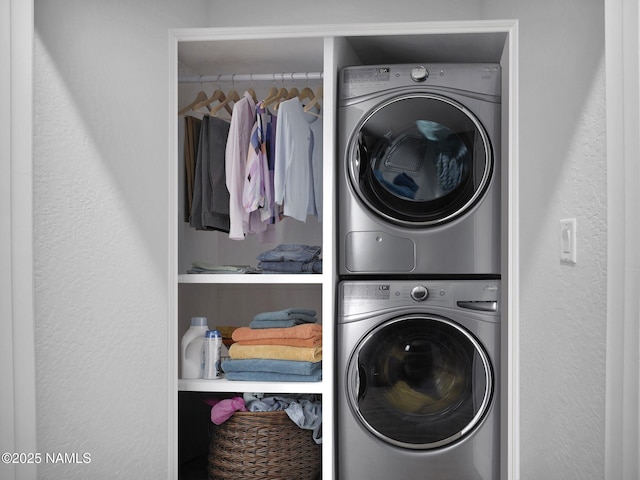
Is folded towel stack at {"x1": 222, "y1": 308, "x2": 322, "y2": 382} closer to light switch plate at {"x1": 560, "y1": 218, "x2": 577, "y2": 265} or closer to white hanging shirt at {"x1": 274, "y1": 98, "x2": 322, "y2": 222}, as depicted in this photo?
white hanging shirt at {"x1": 274, "y1": 98, "x2": 322, "y2": 222}

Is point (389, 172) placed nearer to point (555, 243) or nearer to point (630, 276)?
point (555, 243)

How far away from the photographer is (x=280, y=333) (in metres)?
2.44

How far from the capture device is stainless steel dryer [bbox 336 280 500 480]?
236 cm

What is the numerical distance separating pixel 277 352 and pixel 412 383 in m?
0.50

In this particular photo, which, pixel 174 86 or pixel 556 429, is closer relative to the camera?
pixel 556 429

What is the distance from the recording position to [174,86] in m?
2.31

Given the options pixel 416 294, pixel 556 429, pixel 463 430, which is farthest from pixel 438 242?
pixel 556 429

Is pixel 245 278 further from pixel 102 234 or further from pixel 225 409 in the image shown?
pixel 102 234

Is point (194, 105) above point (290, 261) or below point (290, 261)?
above

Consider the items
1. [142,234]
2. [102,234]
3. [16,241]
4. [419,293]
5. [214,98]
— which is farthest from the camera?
[214,98]

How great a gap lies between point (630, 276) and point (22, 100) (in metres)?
1.27

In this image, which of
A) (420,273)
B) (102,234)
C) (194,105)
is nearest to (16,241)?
(102,234)

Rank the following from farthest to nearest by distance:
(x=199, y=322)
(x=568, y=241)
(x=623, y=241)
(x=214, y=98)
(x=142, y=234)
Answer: (x=214, y=98) < (x=199, y=322) < (x=142, y=234) < (x=568, y=241) < (x=623, y=241)

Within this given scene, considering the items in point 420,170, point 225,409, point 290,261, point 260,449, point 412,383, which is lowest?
point 260,449
